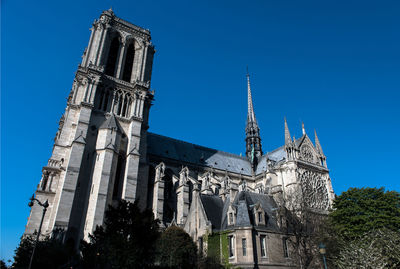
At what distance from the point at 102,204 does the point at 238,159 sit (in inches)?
1339

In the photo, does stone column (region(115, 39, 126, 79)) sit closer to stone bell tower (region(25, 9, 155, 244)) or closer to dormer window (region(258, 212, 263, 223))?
stone bell tower (region(25, 9, 155, 244))

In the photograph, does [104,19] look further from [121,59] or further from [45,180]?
[45,180]

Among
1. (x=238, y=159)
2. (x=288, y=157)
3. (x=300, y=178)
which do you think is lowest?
(x=300, y=178)

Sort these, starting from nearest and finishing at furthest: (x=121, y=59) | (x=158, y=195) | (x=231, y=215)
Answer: (x=231, y=215), (x=158, y=195), (x=121, y=59)

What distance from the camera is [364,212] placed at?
3064 centimetres

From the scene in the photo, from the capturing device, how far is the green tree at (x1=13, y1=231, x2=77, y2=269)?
2094cm

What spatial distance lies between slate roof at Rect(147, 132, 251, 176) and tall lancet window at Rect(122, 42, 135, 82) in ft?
35.8

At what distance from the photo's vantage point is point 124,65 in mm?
43688

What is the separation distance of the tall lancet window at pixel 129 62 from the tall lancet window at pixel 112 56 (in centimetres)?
181

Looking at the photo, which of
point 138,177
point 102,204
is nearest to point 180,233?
point 102,204

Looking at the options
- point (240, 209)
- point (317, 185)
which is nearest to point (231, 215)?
point (240, 209)

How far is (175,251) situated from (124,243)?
574cm

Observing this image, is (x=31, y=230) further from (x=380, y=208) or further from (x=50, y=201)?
(x=380, y=208)

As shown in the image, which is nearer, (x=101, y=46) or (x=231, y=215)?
(x=231, y=215)
